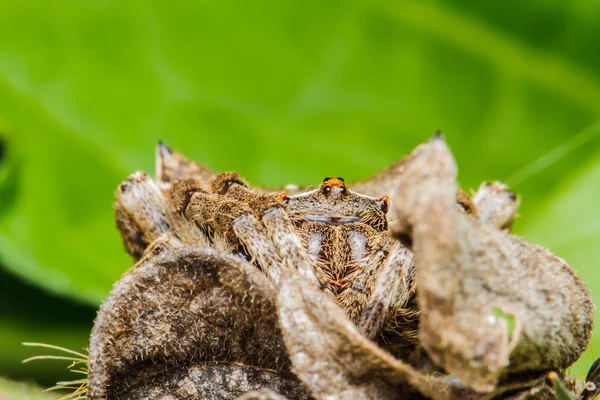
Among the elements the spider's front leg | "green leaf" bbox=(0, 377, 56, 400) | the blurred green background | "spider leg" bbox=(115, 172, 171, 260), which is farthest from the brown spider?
the blurred green background

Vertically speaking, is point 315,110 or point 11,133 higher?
point 315,110

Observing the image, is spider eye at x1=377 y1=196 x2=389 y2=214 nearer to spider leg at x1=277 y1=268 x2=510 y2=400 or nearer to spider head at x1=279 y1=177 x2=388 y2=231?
spider head at x1=279 y1=177 x2=388 y2=231

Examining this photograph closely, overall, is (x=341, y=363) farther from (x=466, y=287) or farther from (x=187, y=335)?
(x=187, y=335)

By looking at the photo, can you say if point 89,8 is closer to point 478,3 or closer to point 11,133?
point 11,133

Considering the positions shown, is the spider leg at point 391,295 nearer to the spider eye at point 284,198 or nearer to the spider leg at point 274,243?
the spider leg at point 274,243

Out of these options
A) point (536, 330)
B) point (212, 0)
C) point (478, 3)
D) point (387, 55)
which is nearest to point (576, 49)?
point (478, 3)

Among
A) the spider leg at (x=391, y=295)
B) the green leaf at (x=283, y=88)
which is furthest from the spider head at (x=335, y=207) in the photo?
the green leaf at (x=283, y=88)
